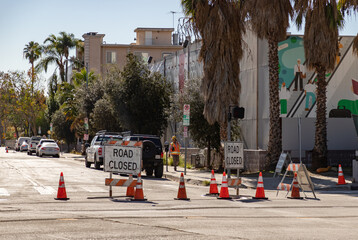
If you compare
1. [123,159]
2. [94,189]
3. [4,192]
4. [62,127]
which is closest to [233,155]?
[123,159]

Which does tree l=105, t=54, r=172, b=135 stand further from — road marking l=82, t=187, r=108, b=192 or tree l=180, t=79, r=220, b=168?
road marking l=82, t=187, r=108, b=192

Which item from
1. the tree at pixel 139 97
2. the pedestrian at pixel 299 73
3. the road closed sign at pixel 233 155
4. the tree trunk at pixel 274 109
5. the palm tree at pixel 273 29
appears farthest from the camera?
the tree at pixel 139 97

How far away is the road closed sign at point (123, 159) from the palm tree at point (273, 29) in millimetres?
11977

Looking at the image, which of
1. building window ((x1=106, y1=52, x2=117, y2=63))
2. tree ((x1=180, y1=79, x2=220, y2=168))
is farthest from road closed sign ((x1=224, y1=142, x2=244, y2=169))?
building window ((x1=106, y1=52, x2=117, y2=63))

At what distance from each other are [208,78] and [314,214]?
16.1 m

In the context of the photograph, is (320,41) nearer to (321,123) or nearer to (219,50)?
(321,123)

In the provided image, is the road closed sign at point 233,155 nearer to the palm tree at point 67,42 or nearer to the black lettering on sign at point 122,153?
the black lettering on sign at point 122,153

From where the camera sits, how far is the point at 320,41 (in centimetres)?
2773

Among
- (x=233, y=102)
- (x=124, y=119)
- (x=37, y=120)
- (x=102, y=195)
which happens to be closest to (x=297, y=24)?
(x=233, y=102)

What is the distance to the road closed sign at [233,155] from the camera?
64.3 feet

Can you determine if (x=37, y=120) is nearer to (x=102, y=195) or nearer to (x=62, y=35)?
(x=62, y=35)

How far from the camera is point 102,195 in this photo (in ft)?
59.9

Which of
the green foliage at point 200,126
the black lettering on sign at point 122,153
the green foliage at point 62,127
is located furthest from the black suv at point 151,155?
the green foliage at point 62,127

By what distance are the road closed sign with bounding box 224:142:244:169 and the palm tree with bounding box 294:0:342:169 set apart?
9.60 meters
